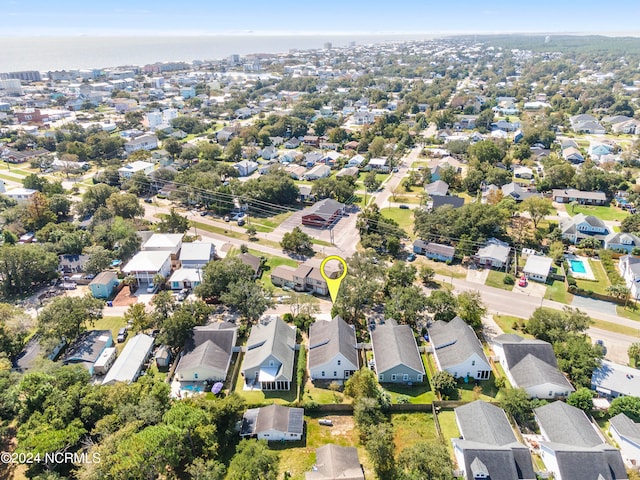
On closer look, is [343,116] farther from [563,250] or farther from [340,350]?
[340,350]

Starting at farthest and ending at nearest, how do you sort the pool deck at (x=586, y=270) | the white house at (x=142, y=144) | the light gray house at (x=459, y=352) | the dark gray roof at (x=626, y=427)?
1. the white house at (x=142, y=144)
2. the pool deck at (x=586, y=270)
3. the light gray house at (x=459, y=352)
4. the dark gray roof at (x=626, y=427)

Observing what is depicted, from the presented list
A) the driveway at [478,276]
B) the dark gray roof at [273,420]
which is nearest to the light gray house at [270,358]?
the dark gray roof at [273,420]

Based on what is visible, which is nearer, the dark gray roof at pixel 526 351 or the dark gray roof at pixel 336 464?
the dark gray roof at pixel 336 464

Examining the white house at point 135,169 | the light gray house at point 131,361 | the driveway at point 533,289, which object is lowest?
the driveway at point 533,289

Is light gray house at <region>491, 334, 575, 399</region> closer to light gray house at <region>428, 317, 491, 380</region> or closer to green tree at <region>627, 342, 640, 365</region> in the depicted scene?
light gray house at <region>428, 317, 491, 380</region>

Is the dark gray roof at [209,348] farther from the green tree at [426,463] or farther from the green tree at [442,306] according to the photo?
the green tree at [442,306]

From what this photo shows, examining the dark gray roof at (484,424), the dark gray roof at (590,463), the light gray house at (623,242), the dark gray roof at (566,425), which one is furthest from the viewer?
the light gray house at (623,242)

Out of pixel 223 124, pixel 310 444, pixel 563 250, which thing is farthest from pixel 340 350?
pixel 223 124
